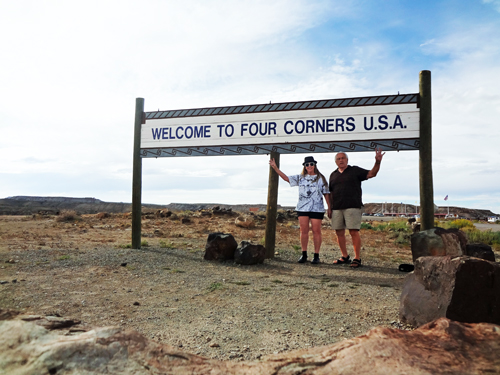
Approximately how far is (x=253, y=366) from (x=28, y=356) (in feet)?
3.16

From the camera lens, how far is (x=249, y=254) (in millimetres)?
6902

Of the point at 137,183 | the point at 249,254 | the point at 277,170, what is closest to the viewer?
the point at 249,254

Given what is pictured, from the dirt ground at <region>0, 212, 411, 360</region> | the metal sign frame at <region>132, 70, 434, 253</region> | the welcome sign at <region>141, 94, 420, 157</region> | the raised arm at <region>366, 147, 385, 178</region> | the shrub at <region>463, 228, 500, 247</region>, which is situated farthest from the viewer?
the shrub at <region>463, 228, 500, 247</region>

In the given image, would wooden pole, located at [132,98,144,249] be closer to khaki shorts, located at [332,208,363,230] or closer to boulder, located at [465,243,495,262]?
khaki shorts, located at [332,208,363,230]

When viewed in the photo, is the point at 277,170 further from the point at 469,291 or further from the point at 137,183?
the point at 469,291

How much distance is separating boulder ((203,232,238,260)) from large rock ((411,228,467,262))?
3439 millimetres

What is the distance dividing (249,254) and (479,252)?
407 cm

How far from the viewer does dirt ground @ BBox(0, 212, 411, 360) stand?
10.5 feet

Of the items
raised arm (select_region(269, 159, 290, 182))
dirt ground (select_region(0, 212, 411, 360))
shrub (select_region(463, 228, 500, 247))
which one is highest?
raised arm (select_region(269, 159, 290, 182))

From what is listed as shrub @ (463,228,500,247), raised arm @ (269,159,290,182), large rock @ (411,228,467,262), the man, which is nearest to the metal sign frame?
raised arm @ (269,159,290,182)

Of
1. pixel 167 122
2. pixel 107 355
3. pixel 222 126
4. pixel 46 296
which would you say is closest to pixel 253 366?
pixel 107 355

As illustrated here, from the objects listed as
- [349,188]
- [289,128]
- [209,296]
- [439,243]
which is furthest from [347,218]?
[209,296]

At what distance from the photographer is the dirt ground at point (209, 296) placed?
10.5 feet

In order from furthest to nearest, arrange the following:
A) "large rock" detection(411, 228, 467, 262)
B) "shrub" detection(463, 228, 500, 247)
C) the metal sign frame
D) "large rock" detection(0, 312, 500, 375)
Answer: "shrub" detection(463, 228, 500, 247) → the metal sign frame → "large rock" detection(411, 228, 467, 262) → "large rock" detection(0, 312, 500, 375)
